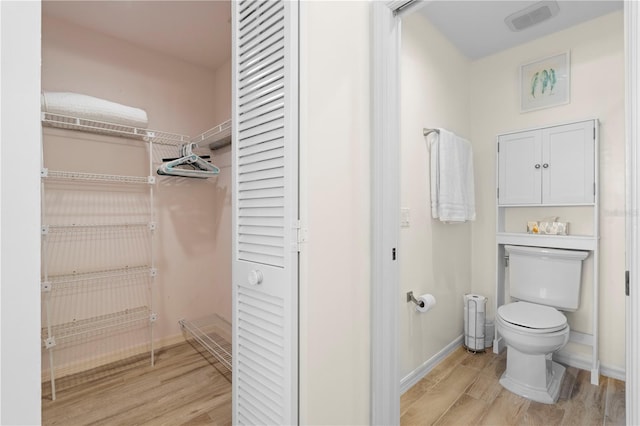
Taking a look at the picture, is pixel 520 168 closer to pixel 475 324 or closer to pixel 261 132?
pixel 475 324

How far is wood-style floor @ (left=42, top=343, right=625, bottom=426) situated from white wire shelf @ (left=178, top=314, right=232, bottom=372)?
0.13 m

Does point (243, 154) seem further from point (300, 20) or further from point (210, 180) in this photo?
point (210, 180)

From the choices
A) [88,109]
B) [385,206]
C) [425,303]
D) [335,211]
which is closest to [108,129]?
[88,109]

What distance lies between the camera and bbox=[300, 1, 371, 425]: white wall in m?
1.16

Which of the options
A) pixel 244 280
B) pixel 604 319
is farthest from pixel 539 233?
pixel 244 280

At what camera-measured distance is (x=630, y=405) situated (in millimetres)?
933

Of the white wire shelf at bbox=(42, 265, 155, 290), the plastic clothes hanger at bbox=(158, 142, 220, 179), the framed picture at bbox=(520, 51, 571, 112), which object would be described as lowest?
the white wire shelf at bbox=(42, 265, 155, 290)

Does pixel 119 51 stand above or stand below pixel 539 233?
above

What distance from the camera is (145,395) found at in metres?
1.93

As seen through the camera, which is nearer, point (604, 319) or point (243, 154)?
point (243, 154)

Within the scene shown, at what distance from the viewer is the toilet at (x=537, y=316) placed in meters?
1.94

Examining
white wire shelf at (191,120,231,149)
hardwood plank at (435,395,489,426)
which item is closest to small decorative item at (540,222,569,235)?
hardwood plank at (435,395,489,426)

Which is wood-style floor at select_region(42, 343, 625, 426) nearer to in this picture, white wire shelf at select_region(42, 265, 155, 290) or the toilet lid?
the toilet lid

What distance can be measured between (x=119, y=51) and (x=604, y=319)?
411 centimetres
